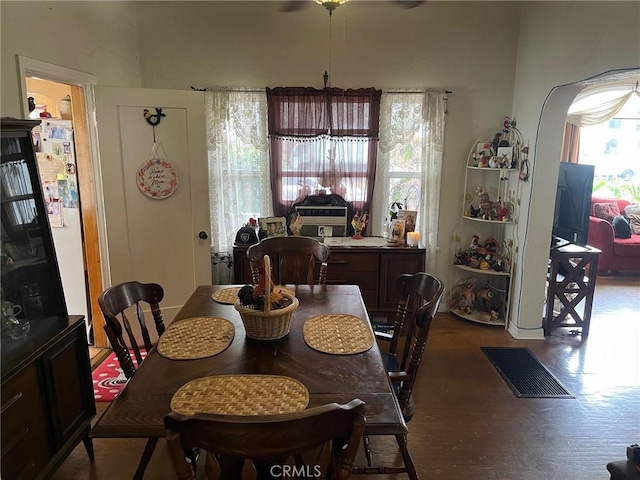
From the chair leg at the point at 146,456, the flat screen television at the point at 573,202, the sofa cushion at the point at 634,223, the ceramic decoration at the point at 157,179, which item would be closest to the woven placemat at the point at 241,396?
the chair leg at the point at 146,456

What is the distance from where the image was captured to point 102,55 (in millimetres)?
3230

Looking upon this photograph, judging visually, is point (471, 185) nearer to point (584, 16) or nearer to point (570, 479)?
point (584, 16)

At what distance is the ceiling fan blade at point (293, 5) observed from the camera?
12.0 ft

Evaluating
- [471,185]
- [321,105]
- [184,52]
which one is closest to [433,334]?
[471,185]

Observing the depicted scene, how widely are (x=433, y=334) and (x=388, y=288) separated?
553mm

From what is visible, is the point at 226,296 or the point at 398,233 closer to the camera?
the point at 226,296

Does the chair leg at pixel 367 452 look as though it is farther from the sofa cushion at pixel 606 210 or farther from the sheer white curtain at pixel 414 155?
the sofa cushion at pixel 606 210

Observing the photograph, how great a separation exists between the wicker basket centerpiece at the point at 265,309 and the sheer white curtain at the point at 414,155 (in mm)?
2423

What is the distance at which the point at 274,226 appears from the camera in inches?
150

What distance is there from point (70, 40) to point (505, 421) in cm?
355

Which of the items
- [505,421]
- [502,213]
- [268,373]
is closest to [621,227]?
[502,213]

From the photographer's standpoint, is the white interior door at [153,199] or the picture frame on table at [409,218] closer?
the white interior door at [153,199]

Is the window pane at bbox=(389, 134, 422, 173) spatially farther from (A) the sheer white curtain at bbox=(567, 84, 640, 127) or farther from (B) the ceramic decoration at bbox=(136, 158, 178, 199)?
(A) the sheer white curtain at bbox=(567, 84, 640, 127)

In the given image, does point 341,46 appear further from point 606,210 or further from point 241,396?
point 606,210
